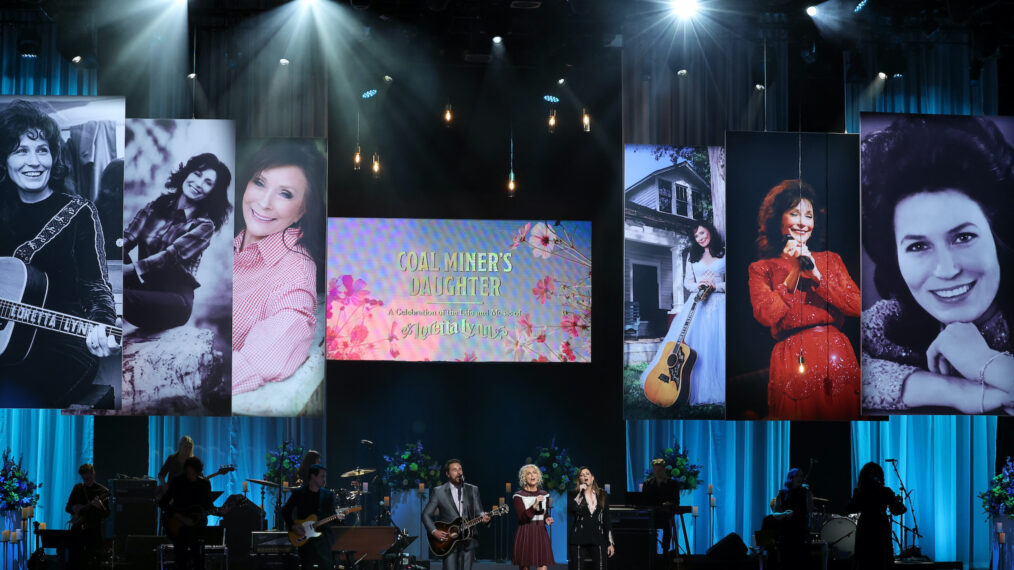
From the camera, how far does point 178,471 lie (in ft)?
35.7

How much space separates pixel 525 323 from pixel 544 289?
1.61 ft

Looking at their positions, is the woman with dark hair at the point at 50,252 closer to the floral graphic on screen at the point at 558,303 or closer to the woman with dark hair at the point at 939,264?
the floral graphic on screen at the point at 558,303

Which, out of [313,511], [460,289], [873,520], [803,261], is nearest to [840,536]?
[873,520]

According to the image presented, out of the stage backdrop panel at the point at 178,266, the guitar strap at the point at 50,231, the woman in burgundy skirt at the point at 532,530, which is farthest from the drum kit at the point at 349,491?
the guitar strap at the point at 50,231

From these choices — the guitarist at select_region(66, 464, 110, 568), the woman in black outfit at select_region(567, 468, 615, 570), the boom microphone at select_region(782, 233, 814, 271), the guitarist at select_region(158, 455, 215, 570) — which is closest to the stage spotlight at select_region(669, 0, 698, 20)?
the boom microphone at select_region(782, 233, 814, 271)

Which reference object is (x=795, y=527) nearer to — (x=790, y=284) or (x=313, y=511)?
(x=790, y=284)

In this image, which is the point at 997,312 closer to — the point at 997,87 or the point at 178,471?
the point at 997,87

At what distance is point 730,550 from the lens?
37.0 feet

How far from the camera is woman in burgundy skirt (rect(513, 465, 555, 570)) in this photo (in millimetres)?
10164

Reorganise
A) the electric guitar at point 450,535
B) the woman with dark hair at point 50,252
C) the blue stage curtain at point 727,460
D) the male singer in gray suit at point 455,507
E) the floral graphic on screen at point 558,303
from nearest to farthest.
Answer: the electric guitar at point 450,535 < the male singer in gray suit at point 455,507 < the woman with dark hair at point 50,252 < the floral graphic on screen at point 558,303 < the blue stage curtain at point 727,460

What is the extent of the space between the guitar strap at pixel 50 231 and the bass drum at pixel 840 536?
934 cm

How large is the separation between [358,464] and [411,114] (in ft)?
14.7

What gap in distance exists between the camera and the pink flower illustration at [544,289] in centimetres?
1284

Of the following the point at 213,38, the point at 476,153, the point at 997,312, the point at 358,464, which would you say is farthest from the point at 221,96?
the point at 997,312
